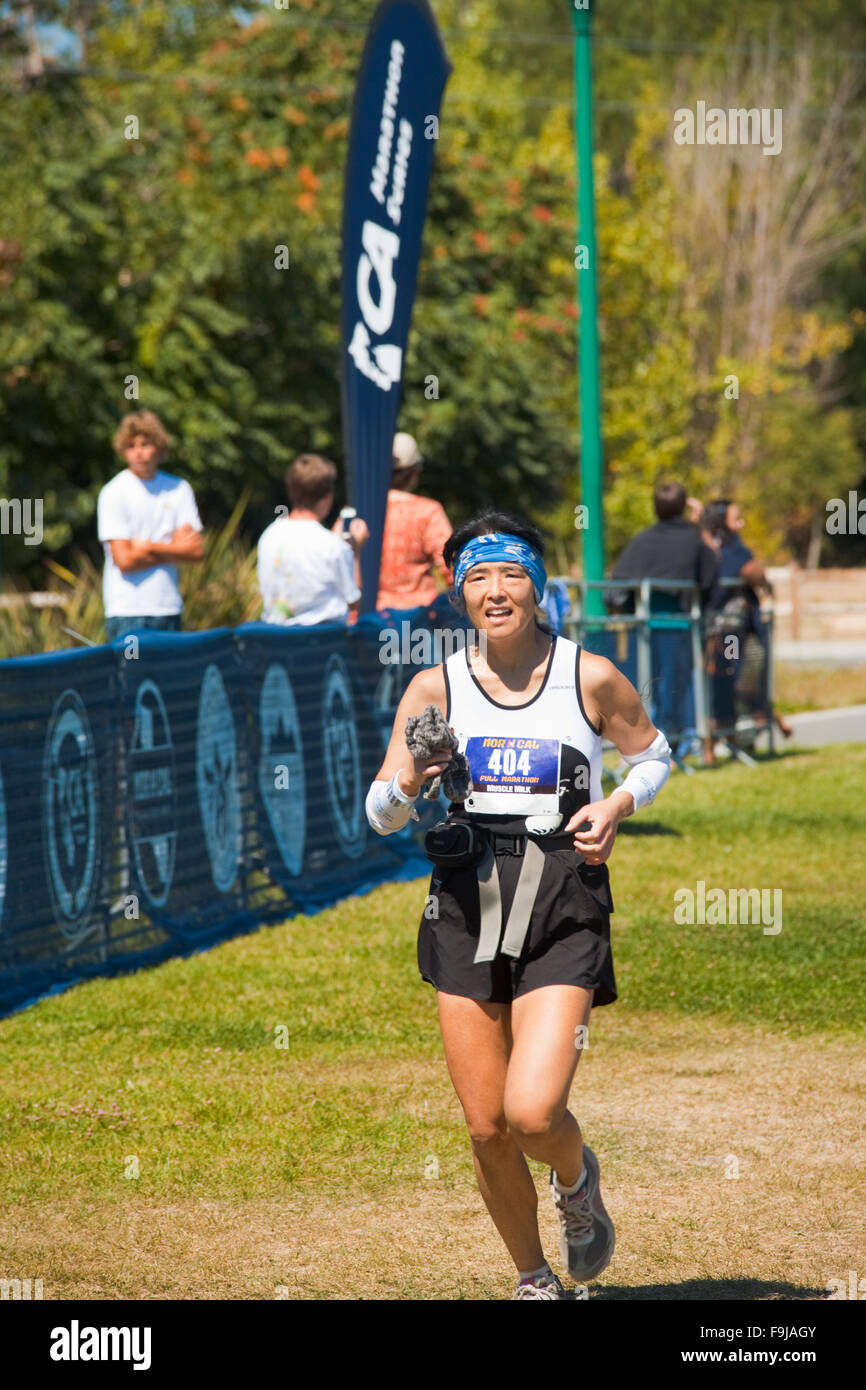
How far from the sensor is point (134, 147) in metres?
27.8

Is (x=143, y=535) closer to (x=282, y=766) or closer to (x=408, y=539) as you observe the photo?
(x=282, y=766)

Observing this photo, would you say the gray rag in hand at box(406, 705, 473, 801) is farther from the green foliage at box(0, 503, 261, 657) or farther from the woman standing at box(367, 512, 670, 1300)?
the green foliage at box(0, 503, 261, 657)

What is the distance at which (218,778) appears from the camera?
29.6ft

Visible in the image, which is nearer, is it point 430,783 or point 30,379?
point 430,783

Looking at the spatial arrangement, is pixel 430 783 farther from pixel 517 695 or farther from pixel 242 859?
pixel 242 859

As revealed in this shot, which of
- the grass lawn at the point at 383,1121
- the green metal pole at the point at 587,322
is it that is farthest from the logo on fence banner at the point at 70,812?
the green metal pole at the point at 587,322

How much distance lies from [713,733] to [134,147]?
16816mm

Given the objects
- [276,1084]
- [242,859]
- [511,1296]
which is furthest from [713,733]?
[511,1296]

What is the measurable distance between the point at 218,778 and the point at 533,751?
4822 mm

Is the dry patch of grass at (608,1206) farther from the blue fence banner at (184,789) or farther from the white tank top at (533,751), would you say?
the blue fence banner at (184,789)

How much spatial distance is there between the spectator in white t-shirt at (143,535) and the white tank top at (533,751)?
5.39 metres

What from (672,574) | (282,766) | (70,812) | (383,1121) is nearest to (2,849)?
(70,812)

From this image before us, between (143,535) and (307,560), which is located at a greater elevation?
(143,535)

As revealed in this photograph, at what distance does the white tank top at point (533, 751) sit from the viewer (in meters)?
4.38
